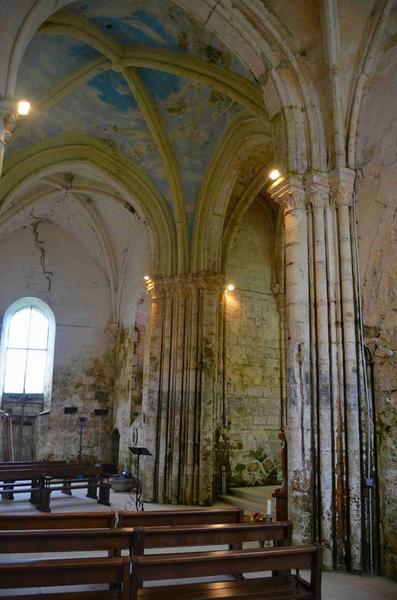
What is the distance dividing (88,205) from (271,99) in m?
10.1

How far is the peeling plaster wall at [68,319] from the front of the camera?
16.8 m

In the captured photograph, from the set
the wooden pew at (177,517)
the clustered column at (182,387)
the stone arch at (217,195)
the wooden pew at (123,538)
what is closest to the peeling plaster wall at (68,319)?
the clustered column at (182,387)

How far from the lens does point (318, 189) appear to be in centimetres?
713

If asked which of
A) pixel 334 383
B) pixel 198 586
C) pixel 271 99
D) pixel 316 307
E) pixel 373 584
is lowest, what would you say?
pixel 373 584

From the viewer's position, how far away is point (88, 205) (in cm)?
1672

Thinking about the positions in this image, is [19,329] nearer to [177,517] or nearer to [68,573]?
[177,517]

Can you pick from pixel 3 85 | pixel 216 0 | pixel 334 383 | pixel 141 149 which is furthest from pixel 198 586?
pixel 141 149

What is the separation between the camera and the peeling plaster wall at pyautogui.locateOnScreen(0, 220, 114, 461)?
55.2 feet

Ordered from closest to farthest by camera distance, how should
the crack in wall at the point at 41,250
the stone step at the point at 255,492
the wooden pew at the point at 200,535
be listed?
the wooden pew at the point at 200,535, the stone step at the point at 255,492, the crack in wall at the point at 41,250

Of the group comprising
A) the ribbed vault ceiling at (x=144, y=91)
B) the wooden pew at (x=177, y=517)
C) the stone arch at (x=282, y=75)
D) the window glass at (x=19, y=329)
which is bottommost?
the wooden pew at (x=177, y=517)

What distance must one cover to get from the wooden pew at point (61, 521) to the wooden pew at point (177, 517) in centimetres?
29

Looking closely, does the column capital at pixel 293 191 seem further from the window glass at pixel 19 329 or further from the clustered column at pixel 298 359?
the window glass at pixel 19 329

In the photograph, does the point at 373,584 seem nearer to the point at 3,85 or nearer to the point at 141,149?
the point at 3,85

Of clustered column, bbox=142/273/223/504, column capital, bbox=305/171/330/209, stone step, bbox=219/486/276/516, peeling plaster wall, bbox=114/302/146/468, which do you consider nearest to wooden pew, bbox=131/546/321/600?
column capital, bbox=305/171/330/209
